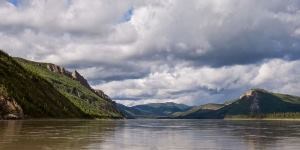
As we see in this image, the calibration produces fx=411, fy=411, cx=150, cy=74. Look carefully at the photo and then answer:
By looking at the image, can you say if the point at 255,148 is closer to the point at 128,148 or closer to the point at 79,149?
the point at 128,148

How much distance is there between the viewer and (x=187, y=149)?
4469 centimetres

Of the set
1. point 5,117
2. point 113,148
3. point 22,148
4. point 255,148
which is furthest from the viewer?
point 5,117

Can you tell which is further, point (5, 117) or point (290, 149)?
point (5, 117)

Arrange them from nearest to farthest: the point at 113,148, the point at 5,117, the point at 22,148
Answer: the point at 22,148
the point at 113,148
the point at 5,117

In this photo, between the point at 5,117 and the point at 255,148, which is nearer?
the point at 255,148

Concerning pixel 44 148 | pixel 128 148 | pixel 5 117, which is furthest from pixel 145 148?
pixel 5 117

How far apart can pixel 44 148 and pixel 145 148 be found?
1068 centimetres

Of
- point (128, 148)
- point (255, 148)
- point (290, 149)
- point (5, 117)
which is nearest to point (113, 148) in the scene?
point (128, 148)

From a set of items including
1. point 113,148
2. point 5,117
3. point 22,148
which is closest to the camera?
point 22,148

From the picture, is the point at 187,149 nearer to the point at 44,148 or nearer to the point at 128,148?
the point at 128,148

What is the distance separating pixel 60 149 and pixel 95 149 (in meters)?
3.63

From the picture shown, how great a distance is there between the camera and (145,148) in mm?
44750

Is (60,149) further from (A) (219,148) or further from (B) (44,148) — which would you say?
(A) (219,148)

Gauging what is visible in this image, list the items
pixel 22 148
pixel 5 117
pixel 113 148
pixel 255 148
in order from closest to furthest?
pixel 22 148
pixel 113 148
pixel 255 148
pixel 5 117
